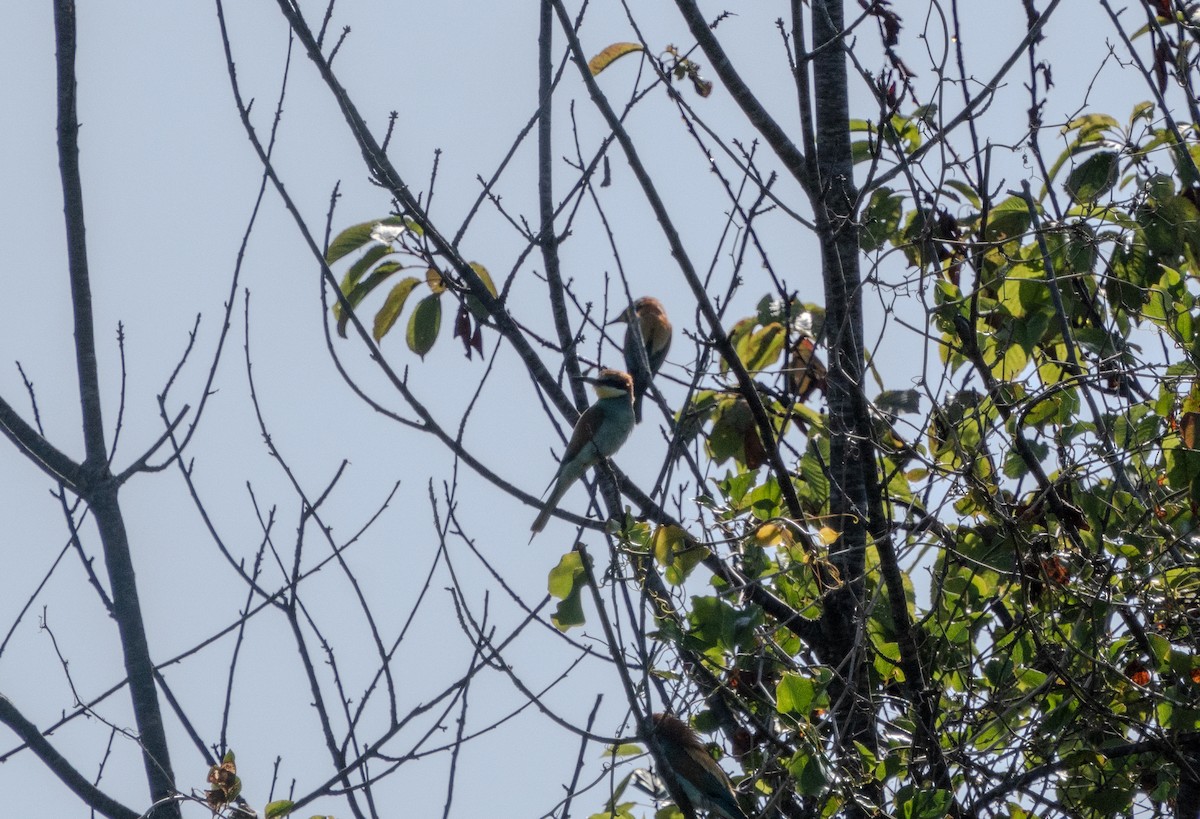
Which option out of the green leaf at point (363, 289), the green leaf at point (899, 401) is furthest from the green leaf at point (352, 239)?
the green leaf at point (899, 401)

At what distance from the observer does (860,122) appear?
396 centimetres

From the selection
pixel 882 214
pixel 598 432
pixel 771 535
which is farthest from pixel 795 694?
pixel 598 432

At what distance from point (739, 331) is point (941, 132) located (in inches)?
41.4

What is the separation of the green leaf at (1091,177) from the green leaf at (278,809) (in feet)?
9.11

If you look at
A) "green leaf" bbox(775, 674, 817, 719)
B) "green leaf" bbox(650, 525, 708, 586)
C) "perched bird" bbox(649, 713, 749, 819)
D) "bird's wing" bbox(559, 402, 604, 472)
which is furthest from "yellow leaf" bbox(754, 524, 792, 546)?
"perched bird" bbox(649, 713, 749, 819)

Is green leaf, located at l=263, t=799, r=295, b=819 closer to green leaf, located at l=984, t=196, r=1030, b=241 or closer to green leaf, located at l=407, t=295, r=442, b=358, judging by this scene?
green leaf, located at l=407, t=295, r=442, b=358

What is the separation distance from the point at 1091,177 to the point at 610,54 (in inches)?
58.3

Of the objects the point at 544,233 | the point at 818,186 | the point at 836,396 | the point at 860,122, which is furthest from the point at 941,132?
the point at 544,233

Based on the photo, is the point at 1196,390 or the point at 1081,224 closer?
the point at 1196,390

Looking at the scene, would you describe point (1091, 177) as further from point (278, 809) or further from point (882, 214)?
point (278, 809)

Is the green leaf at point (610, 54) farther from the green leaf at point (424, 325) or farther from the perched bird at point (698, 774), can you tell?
the perched bird at point (698, 774)

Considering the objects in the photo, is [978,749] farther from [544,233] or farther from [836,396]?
[544,233]

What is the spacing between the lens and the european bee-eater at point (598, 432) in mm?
3950

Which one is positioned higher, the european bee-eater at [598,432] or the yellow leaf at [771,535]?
Answer: the european bee-eater at [598,432]
